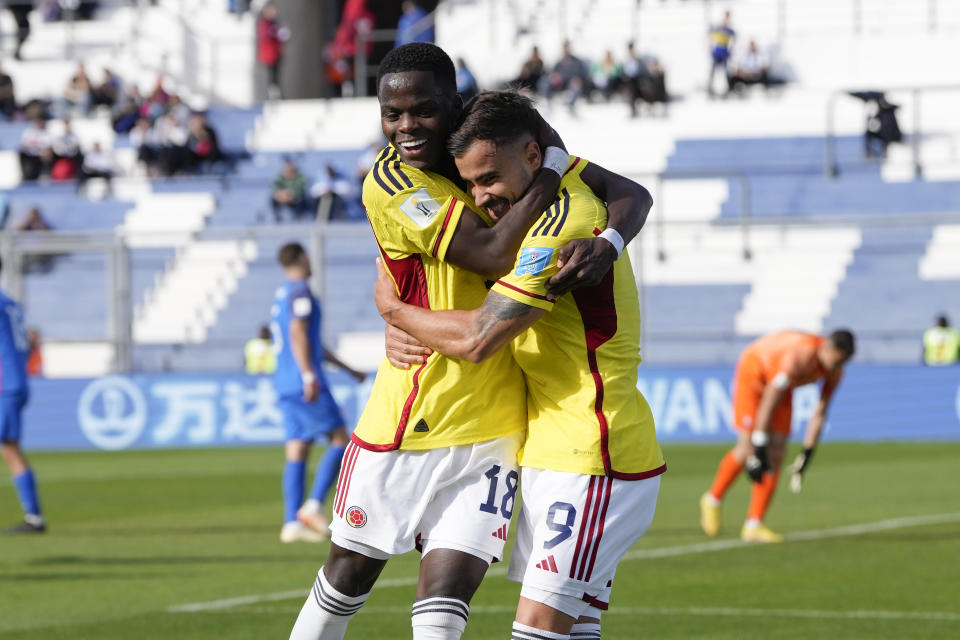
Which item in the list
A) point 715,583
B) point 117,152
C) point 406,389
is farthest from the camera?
point 117,152

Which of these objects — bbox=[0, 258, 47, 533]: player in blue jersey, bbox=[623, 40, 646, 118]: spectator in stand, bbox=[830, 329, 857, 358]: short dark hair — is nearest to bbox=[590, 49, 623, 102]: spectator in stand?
Result: bbox=[623, 40, 646, 118]: spectator in stand

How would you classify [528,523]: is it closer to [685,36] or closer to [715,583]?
[715,583]

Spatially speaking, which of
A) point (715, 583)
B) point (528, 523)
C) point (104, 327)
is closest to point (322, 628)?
point (528, 523)

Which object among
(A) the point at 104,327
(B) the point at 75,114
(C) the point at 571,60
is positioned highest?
(C) the point at 571,60

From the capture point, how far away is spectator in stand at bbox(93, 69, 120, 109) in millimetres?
32625

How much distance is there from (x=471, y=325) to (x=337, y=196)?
22.3m

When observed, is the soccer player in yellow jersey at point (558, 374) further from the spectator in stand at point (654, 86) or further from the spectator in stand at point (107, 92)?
the spectator in stand at point (107, 92)

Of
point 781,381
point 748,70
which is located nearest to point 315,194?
point 748,70

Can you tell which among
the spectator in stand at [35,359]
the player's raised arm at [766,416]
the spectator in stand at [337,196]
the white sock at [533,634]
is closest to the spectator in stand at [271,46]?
the spectator in stand at [337,196]

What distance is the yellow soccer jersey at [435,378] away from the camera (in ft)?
16.4

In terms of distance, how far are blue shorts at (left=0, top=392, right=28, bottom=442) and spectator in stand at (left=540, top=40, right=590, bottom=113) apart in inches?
714

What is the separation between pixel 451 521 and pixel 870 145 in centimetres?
2263

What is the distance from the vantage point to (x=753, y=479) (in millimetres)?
11188

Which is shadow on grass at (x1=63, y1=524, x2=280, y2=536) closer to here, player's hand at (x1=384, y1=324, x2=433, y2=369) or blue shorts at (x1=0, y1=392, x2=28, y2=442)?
blue shorts at (x1=0, y1=392, x2=28, y2=442)
